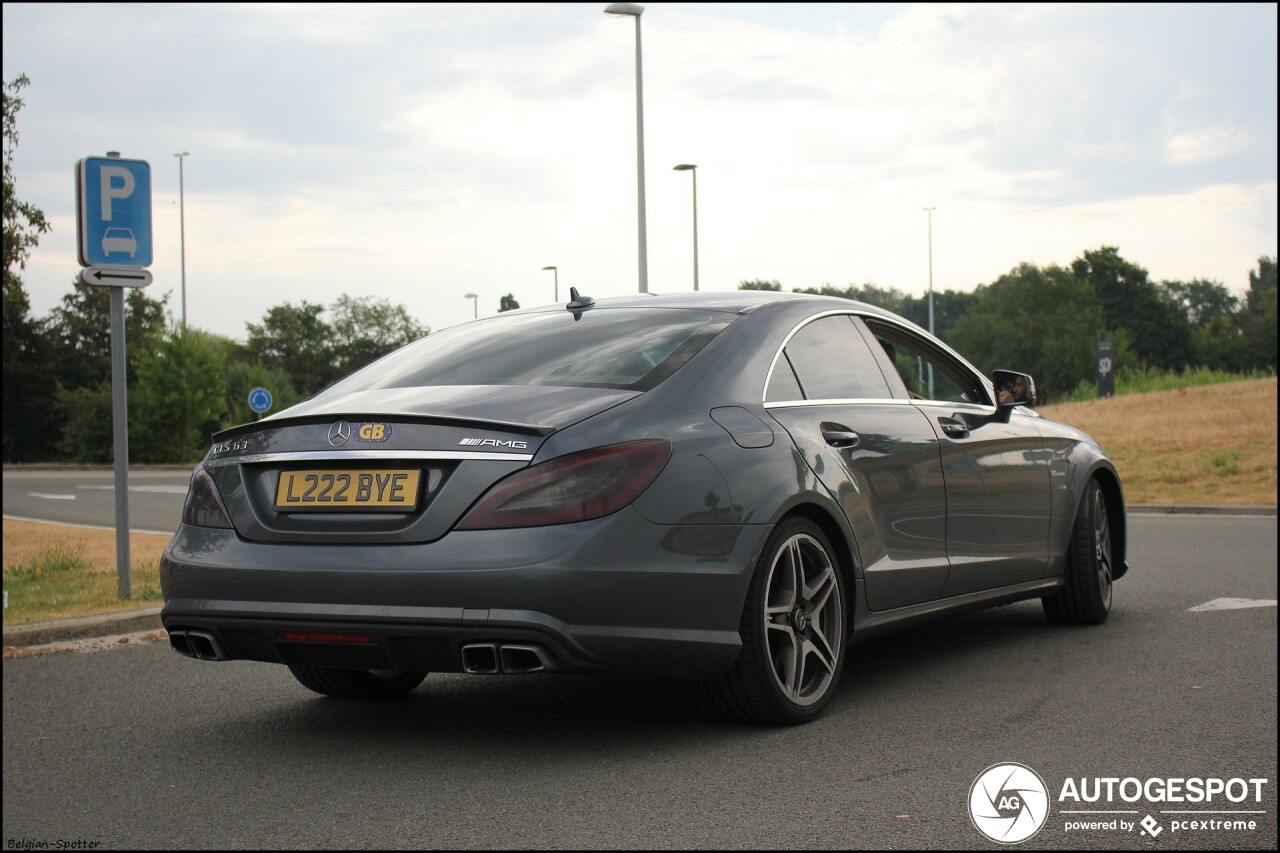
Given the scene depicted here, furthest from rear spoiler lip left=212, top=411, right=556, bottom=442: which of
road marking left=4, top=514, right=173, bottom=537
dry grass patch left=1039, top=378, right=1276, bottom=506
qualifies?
dry grass patch left=1039, top=378, right=1276, bottom=506

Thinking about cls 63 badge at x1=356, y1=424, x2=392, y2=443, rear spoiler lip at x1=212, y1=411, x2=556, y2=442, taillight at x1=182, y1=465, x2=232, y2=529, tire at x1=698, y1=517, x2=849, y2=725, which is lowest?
tire at x1=698, y1=517, x2=849, y2=725

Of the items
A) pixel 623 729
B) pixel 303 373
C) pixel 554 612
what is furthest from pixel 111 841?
pixel 303 373

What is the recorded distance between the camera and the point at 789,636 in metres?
4.73

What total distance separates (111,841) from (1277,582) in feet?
23.9

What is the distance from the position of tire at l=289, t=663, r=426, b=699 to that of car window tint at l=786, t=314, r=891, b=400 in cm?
183

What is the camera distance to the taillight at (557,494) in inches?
163

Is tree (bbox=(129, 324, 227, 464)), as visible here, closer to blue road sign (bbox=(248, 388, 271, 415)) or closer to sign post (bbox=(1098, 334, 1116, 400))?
blue road sign (bbox=(248, 388, 271, 415))

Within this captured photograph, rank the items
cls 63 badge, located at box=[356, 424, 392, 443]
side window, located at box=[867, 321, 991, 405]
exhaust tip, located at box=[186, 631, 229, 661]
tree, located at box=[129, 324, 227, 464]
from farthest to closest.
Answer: tree, located at box=[129, 324, 227, 464], side window, located at box=[867, 321, 991, 405], exhaust tip, located at box=[186, 631, 229, 661], cls 63 badge, located at box=[356, 424, 392, 443]

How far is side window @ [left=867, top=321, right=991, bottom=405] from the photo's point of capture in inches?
235

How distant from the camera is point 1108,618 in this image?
7293mm

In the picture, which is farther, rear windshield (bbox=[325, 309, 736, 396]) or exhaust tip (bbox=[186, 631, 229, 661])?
rear windshield (bbox=[325, 309, 736, 396])

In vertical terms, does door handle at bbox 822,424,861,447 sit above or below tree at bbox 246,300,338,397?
below

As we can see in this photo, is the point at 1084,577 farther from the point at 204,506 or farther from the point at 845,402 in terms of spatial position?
the point at 204,506

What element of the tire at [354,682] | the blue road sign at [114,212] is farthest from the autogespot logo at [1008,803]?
the blue road sign at [114,212]
